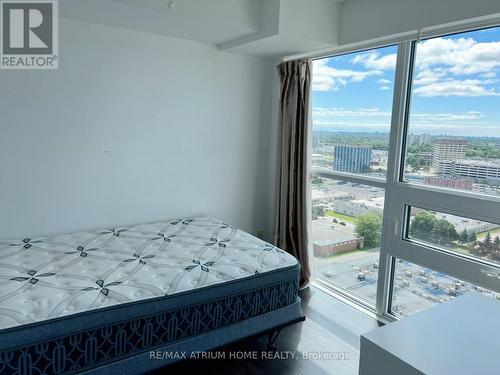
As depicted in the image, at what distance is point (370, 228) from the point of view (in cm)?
302

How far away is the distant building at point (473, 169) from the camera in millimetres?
2188

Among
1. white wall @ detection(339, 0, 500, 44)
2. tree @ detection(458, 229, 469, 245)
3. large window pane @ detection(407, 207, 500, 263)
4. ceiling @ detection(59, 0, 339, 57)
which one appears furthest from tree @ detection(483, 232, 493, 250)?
ceiling @ detection(59, 0, 339, 57)

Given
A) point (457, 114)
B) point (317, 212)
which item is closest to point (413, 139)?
point (457, 114)

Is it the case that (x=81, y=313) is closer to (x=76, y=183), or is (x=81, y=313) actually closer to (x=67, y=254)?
(x=67, y=254)

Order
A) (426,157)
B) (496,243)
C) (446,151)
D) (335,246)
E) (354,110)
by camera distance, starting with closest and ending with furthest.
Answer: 1. (496,243)
2. (446,151)
3. (426,157)
4. (354,110)
5. (335,246)

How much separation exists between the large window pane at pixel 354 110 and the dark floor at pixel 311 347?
3.96 feet

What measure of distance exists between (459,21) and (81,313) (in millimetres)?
2698

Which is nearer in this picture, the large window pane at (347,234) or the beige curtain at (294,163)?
the large window pane at (347,234)

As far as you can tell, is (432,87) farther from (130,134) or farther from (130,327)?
(130,327)

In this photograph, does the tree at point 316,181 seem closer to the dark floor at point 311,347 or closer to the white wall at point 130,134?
the white wall at point 130,134

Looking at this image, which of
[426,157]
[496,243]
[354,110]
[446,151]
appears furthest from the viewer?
[354,110]

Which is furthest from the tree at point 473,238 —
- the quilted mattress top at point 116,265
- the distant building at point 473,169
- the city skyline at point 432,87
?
the quilted mattress top at point 116,265

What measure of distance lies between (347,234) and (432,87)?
4.71 feet

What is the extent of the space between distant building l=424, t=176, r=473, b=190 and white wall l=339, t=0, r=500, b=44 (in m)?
1.01
